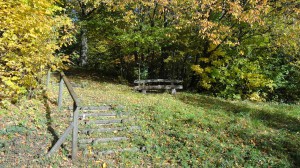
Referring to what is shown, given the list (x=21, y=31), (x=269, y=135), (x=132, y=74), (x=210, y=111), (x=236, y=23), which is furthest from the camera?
(x=132, y=74)

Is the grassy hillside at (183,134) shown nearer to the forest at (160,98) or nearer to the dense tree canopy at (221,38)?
the forest at (160,98)

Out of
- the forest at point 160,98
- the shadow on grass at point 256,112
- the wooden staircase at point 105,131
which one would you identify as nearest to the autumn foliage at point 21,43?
the forest at point 160,98

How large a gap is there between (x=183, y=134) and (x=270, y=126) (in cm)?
363

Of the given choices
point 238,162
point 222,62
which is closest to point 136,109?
point 238,162

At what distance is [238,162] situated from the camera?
7.04m

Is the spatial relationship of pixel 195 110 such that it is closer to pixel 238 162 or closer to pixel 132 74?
pixel 238 162

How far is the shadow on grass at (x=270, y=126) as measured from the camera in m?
7.75

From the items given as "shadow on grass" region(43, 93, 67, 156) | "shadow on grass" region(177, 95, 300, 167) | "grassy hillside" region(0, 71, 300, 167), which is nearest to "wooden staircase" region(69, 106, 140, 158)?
"grassy hillside" region(0, 71, 300, 167)

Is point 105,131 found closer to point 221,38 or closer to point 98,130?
point 98,130

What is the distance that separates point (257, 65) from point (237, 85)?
1540mm

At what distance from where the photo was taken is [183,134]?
8.27 meters

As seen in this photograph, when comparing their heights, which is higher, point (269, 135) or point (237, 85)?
point (237, 85)

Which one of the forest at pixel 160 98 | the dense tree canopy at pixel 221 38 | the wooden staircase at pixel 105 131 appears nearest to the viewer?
the forest at pixel 160 98

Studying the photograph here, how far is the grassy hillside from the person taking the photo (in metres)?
6.71
